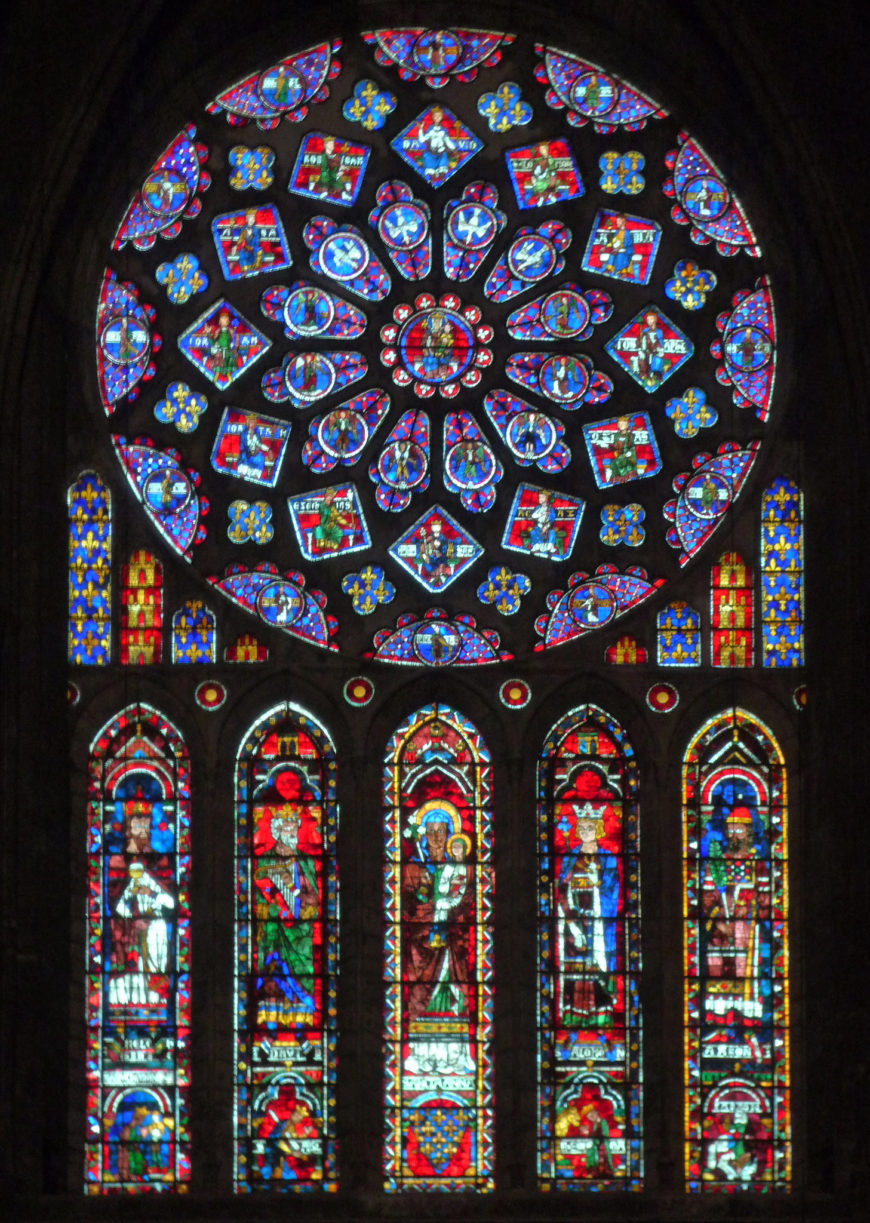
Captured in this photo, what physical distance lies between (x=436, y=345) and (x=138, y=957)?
4925mm

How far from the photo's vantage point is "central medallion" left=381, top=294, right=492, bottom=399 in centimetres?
2600

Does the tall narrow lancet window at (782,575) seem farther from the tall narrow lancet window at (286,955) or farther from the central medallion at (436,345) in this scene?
the tall narrow lancet window at (286,955)

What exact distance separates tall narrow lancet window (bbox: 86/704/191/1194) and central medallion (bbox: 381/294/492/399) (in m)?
3.16

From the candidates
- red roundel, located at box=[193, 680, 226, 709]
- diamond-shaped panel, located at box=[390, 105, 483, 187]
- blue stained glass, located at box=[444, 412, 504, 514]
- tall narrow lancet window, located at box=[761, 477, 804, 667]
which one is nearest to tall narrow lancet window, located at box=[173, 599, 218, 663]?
red roundel, located at box=[193, 680, 226, 709]

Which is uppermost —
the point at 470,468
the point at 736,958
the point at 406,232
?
the point at 406,232

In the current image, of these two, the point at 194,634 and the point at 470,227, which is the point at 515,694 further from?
the point at 470,227

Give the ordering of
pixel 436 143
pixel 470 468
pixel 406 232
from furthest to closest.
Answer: pixel 436 143 → pixel 406 232 → pixel 470 468

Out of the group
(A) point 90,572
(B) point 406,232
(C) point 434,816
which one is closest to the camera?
(C) point 434,816

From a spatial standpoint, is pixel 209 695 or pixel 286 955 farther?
pixel 209 695

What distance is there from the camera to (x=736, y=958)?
981 inches

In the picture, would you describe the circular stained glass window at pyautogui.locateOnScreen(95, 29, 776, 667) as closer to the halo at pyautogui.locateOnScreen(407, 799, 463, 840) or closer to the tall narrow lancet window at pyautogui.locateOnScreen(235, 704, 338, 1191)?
the tall narrow lancet window at pyautogui.locateOnScreen(235, 704, 338, 1191)

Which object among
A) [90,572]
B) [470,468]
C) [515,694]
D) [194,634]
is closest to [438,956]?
[515,694]

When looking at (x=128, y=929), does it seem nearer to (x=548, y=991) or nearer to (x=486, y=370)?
(x=548, y=991)

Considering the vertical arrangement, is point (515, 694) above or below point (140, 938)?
above
